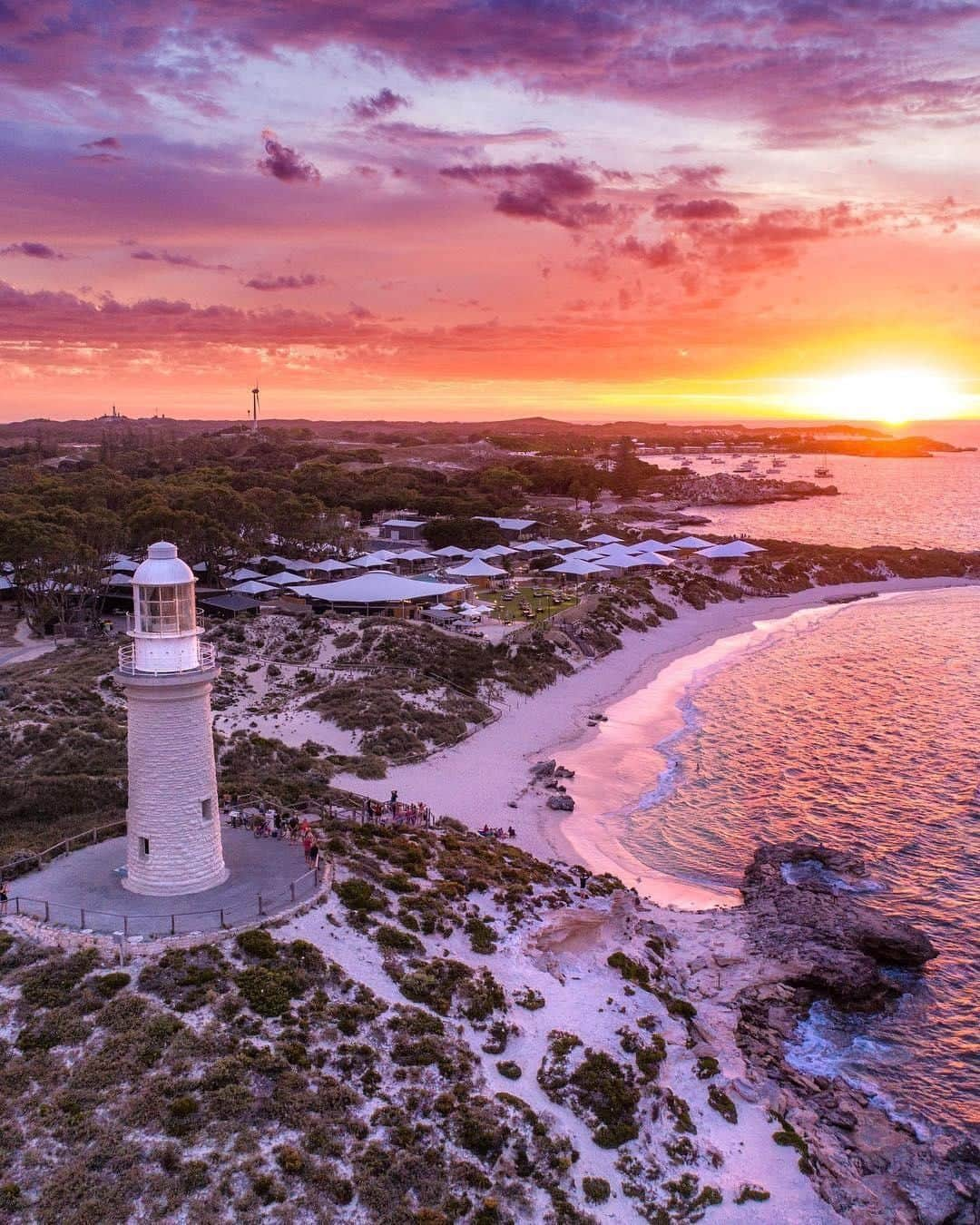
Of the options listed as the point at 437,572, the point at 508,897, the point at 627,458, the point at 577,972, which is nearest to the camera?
the point at 577,972

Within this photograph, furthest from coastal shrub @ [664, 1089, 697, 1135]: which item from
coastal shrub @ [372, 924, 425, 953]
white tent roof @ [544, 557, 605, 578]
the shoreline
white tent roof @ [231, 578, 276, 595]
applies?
white tent roof @ [544, 557, 605, 578]

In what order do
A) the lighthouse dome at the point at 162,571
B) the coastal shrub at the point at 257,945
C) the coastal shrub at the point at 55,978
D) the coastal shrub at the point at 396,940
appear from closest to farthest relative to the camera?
the coastal shrub at the point at 55,978 → the coastal shrub at the point at 257,945 → the lighthouse dome at the point at 162,571 → the coastal shrub at the point at 396,940

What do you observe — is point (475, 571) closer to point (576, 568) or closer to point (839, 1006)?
point (576, 568)

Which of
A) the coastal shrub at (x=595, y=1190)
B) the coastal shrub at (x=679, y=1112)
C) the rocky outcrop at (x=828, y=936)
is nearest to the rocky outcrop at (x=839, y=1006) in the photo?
the rocky outcrop at (x=828, y=936)

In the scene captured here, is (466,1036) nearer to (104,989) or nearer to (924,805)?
(104,989)

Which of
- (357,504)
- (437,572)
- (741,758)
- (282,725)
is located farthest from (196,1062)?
(357,504)

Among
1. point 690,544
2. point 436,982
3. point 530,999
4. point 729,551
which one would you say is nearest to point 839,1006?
point 530,999

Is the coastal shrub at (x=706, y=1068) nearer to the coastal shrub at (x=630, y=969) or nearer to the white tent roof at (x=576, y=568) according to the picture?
the coastal shrub at (x=630, y=969)

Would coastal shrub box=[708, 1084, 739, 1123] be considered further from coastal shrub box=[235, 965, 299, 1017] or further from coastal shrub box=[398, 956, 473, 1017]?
coastal shrub box=[235, 965, 299, 1017]
